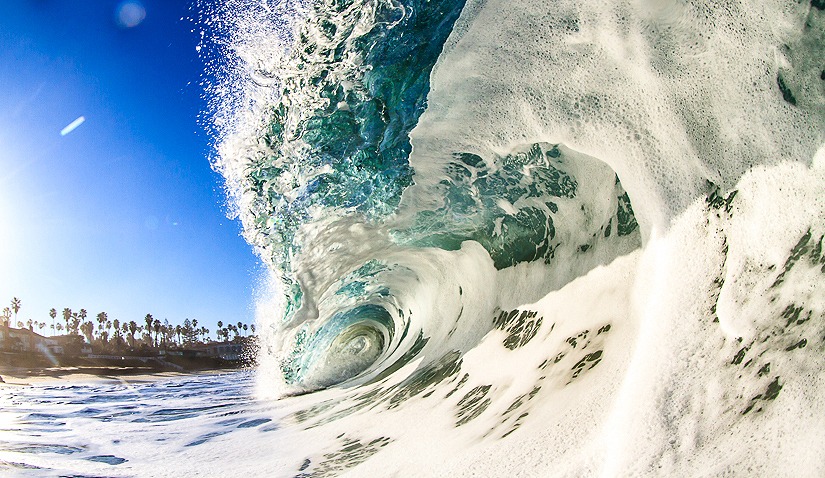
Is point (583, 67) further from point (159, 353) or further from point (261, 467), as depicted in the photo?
point (159, 353)

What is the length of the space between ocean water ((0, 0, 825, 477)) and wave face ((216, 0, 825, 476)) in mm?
12

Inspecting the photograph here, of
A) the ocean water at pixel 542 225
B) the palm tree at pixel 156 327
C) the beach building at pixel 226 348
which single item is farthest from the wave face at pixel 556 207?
the palm tree at pixel 156 327

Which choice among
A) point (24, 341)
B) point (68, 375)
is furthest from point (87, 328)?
point (68, 375)

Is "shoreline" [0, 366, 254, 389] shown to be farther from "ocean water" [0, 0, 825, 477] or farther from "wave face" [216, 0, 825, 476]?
"wave face" [216, 0, 825, 476]

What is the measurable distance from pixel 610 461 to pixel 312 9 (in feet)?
10.9

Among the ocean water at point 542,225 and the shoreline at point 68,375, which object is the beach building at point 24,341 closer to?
the shoreline at point 68,375

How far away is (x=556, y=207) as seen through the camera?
364cm

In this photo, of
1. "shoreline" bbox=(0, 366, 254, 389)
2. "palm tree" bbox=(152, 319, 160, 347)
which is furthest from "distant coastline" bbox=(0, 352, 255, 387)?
"palm tree" bbox=(152, 319, 160, 347)

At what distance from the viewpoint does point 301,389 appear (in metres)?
7.06

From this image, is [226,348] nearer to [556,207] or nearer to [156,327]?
[156,327]

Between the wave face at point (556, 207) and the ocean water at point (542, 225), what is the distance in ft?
0.04

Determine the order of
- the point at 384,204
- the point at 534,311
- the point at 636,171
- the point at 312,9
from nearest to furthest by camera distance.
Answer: the point at 636,171, the point at 312,9, the point at 534,311, the point at 384,204

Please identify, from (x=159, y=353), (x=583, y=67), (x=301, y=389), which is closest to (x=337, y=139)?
(x=583, y=67)

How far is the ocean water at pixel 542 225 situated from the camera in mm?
1657
